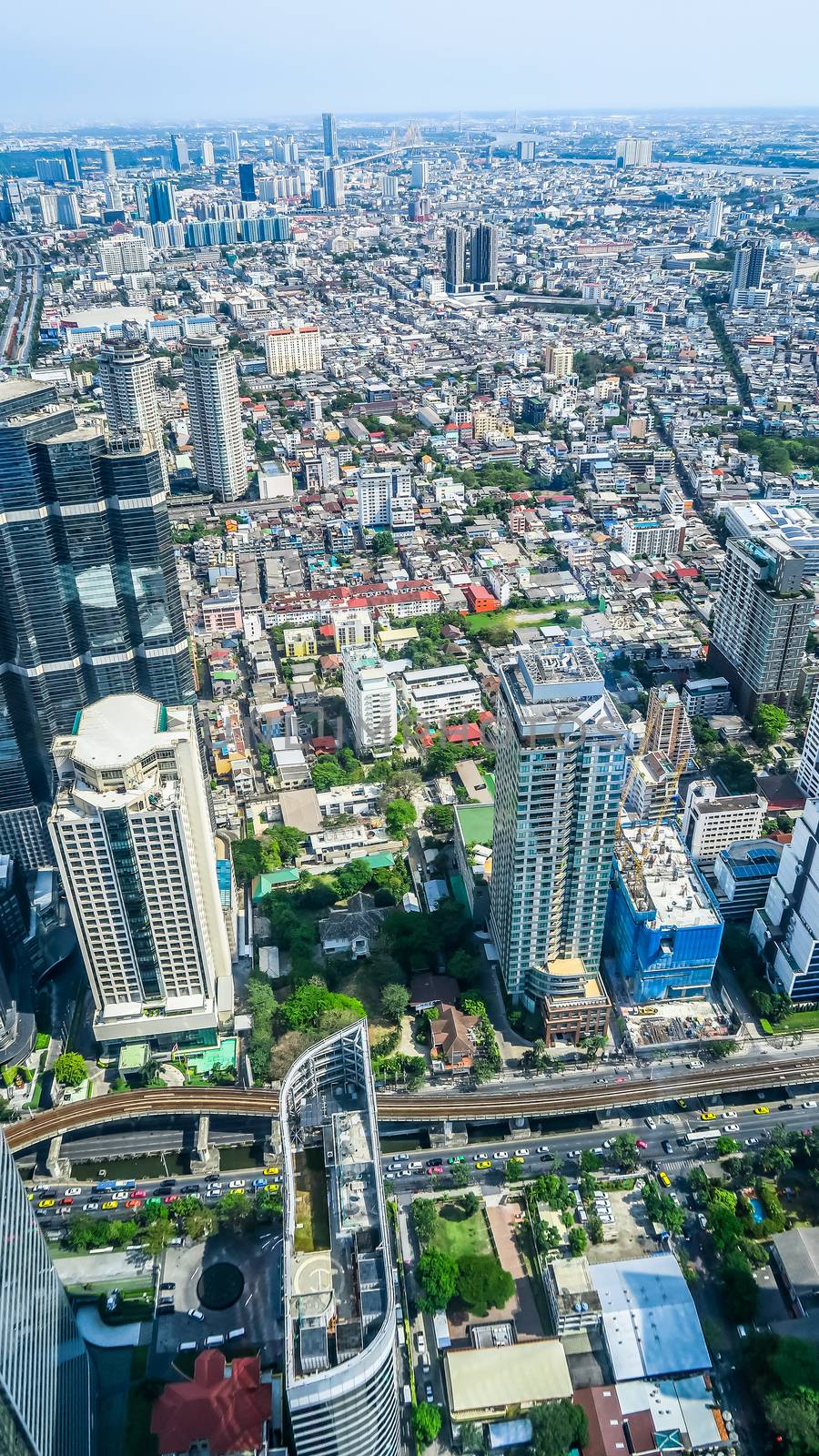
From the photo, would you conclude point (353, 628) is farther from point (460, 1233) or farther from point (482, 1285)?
point (482, 1285)

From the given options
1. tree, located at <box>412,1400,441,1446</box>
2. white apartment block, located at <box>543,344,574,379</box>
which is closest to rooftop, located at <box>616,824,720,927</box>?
tree, located at <box>412,1400,441,1446</box>

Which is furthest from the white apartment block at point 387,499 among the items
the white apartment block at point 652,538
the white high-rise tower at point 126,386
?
the white apartment block at point 652,538

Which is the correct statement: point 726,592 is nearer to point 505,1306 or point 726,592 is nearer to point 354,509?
point 354,509

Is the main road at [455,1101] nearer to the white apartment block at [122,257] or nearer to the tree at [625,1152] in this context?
the tree at [625,1152]

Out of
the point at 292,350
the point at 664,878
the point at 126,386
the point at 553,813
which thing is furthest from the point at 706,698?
the point at 292,350

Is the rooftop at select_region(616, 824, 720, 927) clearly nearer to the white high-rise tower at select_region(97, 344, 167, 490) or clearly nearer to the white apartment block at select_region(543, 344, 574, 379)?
the white high-rise tower at select_region(97, 344, 167, 490)

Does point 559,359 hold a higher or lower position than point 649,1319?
higher

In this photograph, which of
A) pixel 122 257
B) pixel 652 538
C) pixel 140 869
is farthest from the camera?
pixel 122 257
